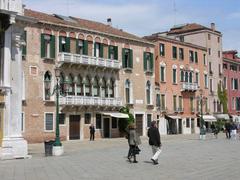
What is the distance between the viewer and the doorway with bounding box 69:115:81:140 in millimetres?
39969

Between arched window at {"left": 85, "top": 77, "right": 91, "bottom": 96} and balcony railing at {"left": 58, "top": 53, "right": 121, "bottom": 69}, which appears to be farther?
arched window at {"left": 85, "top": 77, "right": 91, "bottom": 96}

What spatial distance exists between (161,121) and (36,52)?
18771 mm

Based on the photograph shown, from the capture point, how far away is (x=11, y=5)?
19859 mm

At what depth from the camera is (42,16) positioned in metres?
39.5

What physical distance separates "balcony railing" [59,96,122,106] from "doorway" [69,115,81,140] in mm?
1458

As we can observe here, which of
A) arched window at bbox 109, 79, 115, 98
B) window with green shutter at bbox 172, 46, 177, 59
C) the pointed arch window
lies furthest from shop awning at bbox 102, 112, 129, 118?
window with green shutter at bbox 172, 46, 177, 59

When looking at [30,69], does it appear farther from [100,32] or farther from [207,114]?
[207,114]

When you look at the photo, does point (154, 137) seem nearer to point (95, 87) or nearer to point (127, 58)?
point (95, 87)

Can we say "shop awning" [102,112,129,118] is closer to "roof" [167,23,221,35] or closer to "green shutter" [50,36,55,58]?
"green shutter" [50,36,55,58]

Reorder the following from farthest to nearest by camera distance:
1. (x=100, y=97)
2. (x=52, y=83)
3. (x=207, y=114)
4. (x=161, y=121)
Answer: (x=207, y=114), (x=161, y=121), (x=100, y=97), (x=52, y=83)

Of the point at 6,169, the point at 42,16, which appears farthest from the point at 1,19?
the point at 42,16

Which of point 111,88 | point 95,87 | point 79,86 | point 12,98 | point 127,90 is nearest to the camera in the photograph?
point 12,98

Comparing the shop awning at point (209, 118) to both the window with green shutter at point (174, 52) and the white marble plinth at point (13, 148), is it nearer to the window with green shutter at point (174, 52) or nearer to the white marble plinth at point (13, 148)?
the window with green shutter at point (174, 52)

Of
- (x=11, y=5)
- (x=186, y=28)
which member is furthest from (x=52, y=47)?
(x=186, y=28)
